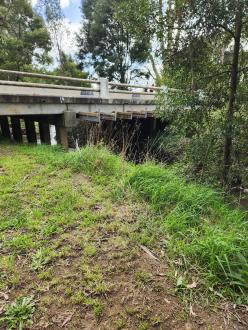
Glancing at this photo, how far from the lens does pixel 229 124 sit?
3.68 m

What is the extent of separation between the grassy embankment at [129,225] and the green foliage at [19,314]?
20cm

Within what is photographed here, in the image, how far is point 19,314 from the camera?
1.62 m

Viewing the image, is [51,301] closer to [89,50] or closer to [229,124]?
[229,124]

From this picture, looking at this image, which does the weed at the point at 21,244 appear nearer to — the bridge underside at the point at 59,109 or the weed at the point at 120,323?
the weed at the point at 120,323

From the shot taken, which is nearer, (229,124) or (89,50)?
(229,124)

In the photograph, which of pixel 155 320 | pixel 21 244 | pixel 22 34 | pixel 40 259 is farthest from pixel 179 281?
pixel 22 34

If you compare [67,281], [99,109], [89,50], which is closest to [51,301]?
[67,281]

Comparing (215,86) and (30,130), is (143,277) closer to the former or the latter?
(215,86)

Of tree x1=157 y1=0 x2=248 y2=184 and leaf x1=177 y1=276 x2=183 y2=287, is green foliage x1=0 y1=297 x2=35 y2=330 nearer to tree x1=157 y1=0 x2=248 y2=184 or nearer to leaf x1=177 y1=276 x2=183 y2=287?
leaf x1=177 y1=276 x2=183 y2=287

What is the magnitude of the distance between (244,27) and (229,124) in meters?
1.48

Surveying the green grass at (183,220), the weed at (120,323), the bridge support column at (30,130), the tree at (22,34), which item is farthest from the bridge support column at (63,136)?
the tree at (22,34)

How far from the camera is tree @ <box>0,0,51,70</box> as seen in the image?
1561 centimetres

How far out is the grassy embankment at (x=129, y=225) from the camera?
76.0 inches

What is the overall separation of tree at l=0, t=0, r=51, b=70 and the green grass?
47.9ft
